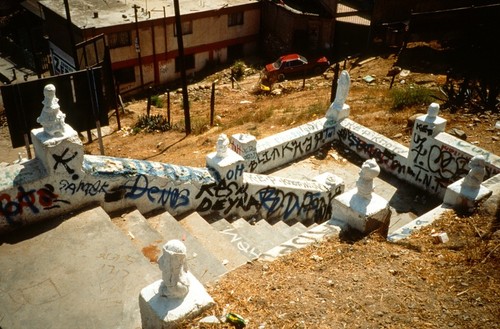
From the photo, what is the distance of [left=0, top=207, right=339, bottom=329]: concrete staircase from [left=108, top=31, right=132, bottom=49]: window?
18745 millimetres

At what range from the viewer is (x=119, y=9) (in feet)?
83.7

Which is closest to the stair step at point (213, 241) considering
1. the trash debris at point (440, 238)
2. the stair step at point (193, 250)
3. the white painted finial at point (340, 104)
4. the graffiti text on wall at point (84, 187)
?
the stair step at point (193, 250)

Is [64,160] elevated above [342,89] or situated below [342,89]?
above

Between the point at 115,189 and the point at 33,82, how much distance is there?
3.74m

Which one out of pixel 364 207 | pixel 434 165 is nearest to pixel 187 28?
pixel 434 165

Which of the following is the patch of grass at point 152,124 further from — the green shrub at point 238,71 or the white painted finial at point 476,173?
the white painted finial at point 476,173

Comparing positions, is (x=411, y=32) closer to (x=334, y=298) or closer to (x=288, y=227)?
(x=288, y=227)

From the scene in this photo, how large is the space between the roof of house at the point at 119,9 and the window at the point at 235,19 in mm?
746

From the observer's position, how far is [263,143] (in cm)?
1116

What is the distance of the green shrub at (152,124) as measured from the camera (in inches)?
715

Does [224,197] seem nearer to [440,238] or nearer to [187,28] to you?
[440,238]

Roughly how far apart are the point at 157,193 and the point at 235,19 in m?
23.1

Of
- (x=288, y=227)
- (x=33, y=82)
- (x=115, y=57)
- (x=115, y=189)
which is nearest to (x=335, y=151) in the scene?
(x=288, y=227)

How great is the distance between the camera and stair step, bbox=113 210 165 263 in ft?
23.1
